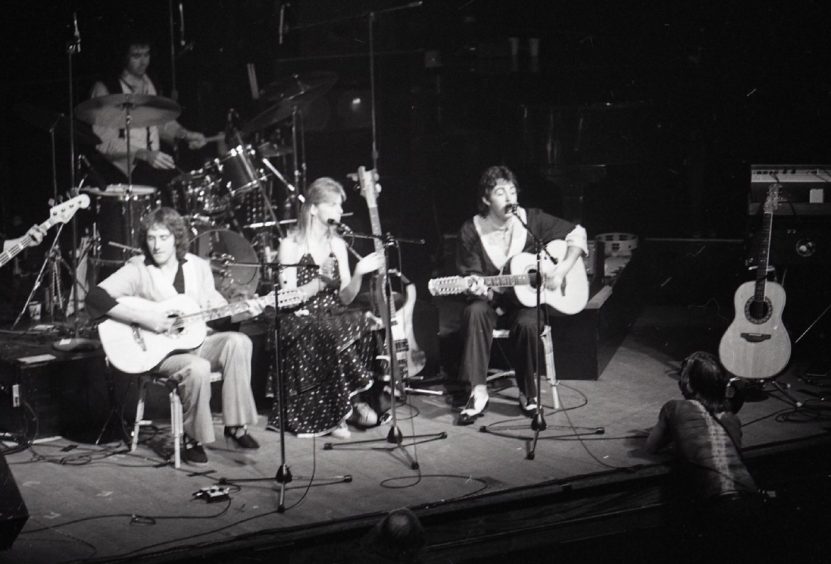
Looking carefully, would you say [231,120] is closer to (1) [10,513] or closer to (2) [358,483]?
(2) [358,483]

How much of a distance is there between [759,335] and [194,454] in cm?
345

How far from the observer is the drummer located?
27.4 feet

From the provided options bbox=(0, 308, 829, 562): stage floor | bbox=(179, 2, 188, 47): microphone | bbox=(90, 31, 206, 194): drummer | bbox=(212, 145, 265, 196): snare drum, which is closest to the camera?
bbox=(0, 308, 829, 562): stage floor

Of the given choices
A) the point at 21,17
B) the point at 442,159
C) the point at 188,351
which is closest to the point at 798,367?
the point at 442,159

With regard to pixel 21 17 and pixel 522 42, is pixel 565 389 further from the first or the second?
pixel 21 17

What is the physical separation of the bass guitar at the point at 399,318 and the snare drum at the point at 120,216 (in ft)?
7.04

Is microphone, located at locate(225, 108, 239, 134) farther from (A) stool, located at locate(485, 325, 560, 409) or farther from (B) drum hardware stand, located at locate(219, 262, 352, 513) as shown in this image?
(B) drum hardware stand, located at locate(219, 262, 352, 513)

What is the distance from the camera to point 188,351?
6312 mm

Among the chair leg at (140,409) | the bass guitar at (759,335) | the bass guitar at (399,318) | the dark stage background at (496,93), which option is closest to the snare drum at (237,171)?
the dark stage background at (496,93)

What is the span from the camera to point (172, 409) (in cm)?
611

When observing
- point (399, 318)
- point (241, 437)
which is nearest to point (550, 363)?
point (399, 318)

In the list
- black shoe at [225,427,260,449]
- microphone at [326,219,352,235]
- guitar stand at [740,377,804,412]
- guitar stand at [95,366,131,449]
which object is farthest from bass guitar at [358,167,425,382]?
guitar stand at [740,377,804,412]

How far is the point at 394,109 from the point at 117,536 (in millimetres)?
4988

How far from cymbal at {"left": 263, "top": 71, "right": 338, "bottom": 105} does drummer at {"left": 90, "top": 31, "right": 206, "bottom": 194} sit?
686mm
